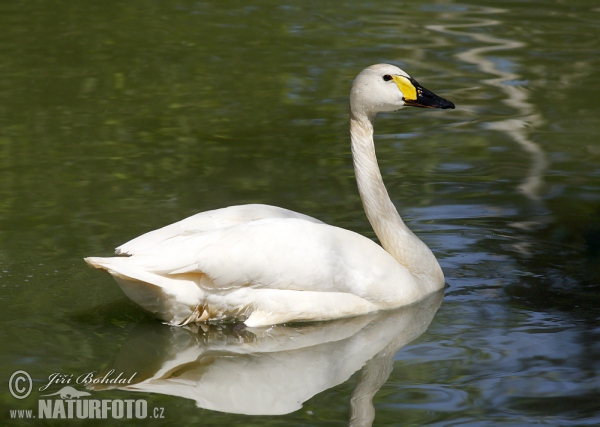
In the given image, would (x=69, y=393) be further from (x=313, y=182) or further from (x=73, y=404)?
(x=313, y=182)

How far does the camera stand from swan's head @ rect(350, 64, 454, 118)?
7.16 meters

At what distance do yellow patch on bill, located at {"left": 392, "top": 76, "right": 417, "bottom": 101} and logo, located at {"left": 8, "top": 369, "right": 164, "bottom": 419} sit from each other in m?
2.88

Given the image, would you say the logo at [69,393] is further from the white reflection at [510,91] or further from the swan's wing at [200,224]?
the white reflection at [510,91]

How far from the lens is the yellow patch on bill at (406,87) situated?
7.25m

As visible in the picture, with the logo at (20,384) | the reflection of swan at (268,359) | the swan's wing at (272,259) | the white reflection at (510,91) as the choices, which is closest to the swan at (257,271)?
the swan's wing at (272,259)

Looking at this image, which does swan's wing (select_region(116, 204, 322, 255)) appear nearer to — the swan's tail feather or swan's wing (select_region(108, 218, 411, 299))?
swan's wing (select_region(108, 218, 411, 299))

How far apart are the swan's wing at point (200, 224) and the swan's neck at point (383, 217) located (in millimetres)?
512

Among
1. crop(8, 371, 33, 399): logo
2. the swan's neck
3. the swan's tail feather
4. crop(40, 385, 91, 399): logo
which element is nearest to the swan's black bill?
the swan's neck

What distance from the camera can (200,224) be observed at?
679cm

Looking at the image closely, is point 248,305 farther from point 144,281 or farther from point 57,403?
point 57,403

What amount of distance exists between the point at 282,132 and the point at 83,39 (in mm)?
4948

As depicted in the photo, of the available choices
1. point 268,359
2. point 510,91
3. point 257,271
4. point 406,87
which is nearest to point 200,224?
point 257,271

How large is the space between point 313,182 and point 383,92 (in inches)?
99.8

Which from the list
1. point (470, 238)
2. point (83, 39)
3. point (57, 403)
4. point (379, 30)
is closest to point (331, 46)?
point (379, 30)
